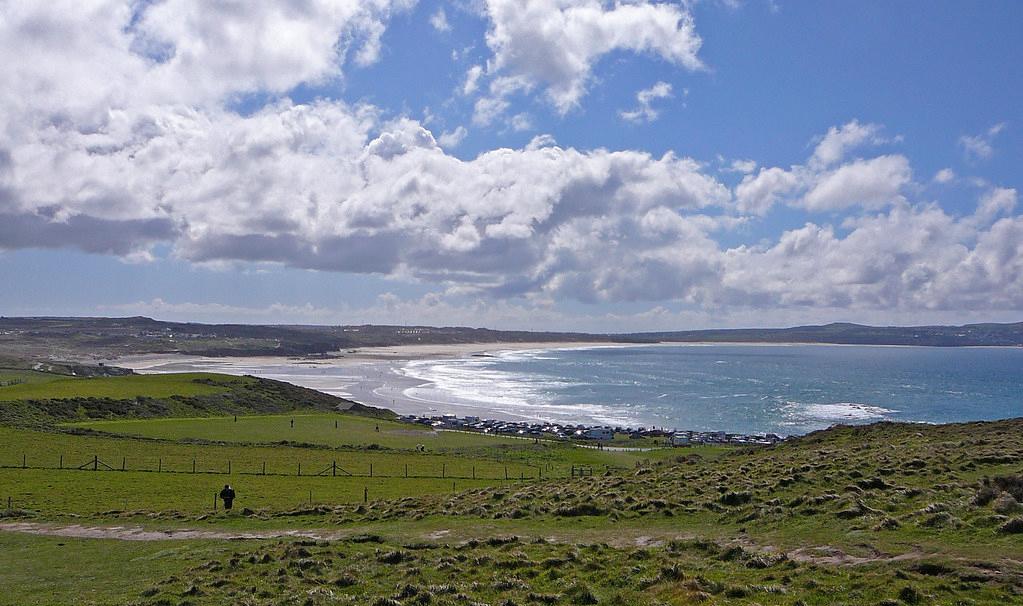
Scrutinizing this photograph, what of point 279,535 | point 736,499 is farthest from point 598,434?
point 279,535

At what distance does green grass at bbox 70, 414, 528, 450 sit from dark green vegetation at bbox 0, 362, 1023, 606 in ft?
66.0

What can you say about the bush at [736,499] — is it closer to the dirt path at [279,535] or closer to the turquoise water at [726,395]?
the dirt path at [279,535]

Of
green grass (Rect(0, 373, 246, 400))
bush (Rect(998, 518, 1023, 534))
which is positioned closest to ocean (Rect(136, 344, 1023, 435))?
green grass (Rect(0, 373, 246, 400))

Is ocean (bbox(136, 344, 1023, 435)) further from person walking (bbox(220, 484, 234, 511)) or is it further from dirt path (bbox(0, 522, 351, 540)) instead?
dirt path (bbox(0, 522, 351, 540))

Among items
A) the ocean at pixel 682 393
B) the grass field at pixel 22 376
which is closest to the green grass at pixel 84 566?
the ocean at pixel 682 393

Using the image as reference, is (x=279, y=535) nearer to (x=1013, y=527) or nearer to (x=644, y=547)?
(x=644, y=547)

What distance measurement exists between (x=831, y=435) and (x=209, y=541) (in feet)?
109

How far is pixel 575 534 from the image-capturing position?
64.6 feet

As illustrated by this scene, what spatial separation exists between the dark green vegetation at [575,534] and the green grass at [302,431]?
792 inches

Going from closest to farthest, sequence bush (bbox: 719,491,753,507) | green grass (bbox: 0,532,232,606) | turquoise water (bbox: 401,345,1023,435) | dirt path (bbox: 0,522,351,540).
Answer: green grass (bbox: 0,532,232,606)
bush (bbox: 719,491,753,507)
dirt path (bbox: 0,522,351,540)
turquoise water (bbox: 401,345,1023,435)

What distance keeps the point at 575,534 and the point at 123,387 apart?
A: 76.9 meters

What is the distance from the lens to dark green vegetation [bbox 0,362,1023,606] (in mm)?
12930

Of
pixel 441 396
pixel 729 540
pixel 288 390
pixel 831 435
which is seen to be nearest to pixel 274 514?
pixel 729 540

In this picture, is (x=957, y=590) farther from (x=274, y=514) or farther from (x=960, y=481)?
(x=274, y=514)
